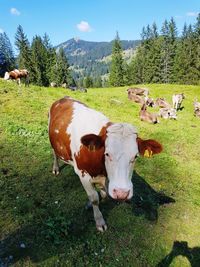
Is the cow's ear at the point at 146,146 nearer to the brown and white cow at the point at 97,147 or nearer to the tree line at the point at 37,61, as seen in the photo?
the brown and white cow at the point at 97,147

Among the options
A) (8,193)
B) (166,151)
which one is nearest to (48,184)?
(8,193)

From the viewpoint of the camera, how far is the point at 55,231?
27.9 feet

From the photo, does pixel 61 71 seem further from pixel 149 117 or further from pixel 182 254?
pixel 182 254

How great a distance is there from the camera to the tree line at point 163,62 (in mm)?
81438

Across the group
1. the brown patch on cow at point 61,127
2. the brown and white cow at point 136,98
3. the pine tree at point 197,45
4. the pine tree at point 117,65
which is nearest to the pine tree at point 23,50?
the pine tree at point 117,65

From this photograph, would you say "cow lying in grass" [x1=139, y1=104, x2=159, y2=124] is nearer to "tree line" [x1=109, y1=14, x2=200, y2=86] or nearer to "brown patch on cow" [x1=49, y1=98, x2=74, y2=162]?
"brown patch on cow" [x1=49, y1=98, x2=74, y2=162]

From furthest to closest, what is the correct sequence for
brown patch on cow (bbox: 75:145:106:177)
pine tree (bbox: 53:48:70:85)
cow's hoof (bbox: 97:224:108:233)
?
pine tree (bbox: 53:48:70:85) → cow's hoof (bbox: 97:224:108:233) → brown patch on cow (bbox: 75:145:106:177)

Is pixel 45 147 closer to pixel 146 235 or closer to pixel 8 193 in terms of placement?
pixel 8 193

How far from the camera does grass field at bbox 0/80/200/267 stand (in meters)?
8.00

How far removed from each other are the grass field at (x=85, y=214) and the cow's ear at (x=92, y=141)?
9.32ft

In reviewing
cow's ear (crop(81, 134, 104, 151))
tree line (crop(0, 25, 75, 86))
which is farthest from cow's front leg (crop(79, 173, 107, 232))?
tree line (crop(0, 25, 75, 86))

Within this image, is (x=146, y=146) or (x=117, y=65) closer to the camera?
(x=146, y=146)

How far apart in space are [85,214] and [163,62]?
284ft

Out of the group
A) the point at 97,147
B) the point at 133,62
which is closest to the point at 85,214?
the point at 97,147
